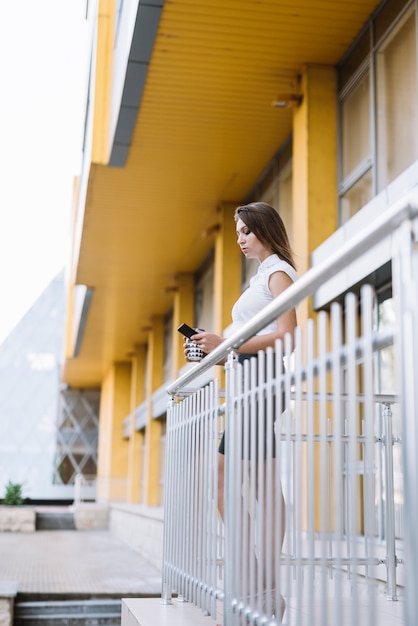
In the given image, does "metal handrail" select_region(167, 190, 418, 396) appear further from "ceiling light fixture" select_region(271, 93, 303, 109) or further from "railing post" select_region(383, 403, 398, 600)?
"ceiling light fixture" select_region(271, 93, 303, 109)

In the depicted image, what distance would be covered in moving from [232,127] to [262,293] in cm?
806

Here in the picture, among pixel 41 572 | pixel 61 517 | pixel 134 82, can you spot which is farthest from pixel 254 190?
pixel 61 517

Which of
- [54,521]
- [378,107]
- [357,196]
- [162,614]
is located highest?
[378,107]

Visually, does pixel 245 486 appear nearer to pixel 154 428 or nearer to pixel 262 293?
pixel 262 293

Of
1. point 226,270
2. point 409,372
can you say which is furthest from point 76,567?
point 409,372

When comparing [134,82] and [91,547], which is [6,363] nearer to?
[91,547]

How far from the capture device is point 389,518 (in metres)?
4.34

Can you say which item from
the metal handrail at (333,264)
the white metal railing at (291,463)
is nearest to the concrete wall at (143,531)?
the white metal railing at (291,463)

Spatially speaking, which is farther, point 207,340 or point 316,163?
point 316,163

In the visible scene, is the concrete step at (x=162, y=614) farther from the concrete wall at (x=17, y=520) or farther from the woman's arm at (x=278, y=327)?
the concrete wall at (x=17, y=520)

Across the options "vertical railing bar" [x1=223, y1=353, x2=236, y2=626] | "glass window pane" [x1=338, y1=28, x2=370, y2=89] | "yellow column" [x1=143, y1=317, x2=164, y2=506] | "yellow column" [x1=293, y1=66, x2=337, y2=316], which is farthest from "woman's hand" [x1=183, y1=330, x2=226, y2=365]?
"yellow column" [x1=143, y1=317, x2=164, y2=506]

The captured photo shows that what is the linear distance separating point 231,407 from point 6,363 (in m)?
41.2

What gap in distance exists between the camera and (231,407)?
133 inches

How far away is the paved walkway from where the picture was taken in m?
10.4
